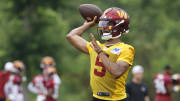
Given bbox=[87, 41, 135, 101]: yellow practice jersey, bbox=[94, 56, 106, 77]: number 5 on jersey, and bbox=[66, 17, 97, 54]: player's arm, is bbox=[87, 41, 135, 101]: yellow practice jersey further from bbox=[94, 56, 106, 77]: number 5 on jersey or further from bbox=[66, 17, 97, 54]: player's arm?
bbox=[66, 17, 97, 54]: player's arm

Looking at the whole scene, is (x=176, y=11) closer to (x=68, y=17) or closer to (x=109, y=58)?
(x=68, y=17)

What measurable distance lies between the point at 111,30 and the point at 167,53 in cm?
2036

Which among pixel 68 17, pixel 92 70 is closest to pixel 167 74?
pixel 92 70

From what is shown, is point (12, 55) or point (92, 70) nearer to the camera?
point (92, 70)

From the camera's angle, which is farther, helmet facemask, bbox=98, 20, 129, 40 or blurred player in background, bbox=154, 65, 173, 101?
blurred player in background, bbox=154, 65, 173, 101

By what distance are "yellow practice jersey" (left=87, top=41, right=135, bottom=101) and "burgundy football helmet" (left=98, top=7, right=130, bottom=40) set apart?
5.3 inches

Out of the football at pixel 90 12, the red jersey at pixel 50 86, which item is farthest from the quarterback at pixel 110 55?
the red jersey at pixel 50 86

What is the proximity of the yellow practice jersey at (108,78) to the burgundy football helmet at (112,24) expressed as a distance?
0.44 feet

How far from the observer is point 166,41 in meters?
27.0

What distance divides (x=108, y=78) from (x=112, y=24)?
601mm

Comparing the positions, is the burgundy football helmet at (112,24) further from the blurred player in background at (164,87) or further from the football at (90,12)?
the blurred player in background at (164,87)

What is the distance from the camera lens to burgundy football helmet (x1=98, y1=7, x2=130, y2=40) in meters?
6.34

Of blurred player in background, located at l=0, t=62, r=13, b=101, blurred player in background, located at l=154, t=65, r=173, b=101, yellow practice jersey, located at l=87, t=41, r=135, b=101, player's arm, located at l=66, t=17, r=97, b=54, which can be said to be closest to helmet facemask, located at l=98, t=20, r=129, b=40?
yellow practice jersey, located at l=87, t=41, r=135, b=101

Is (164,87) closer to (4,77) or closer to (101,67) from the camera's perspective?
(4,77)
